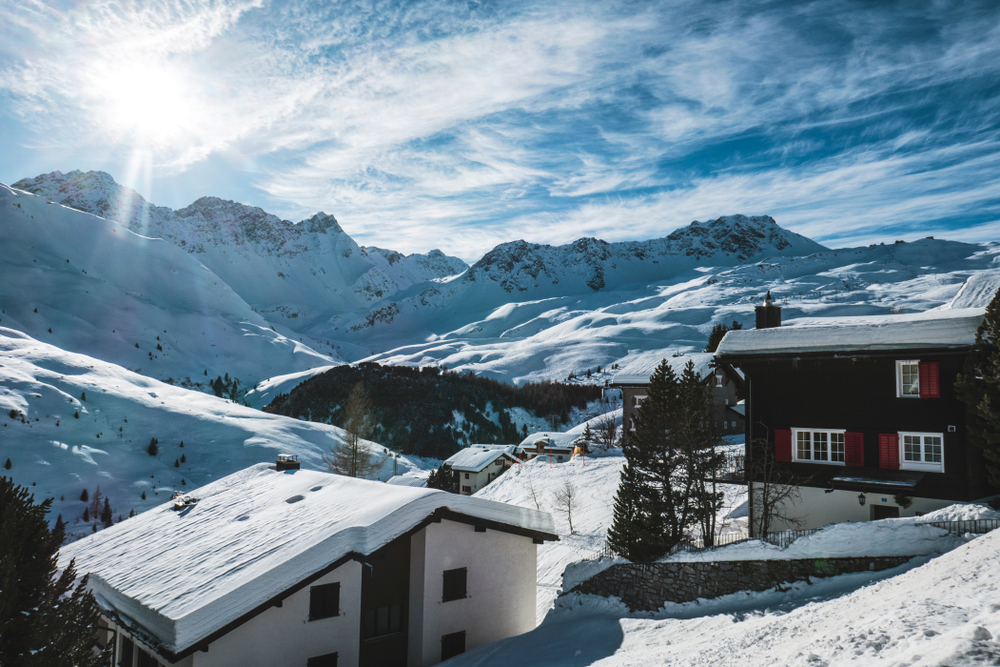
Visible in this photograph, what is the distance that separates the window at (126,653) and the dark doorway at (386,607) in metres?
6.10

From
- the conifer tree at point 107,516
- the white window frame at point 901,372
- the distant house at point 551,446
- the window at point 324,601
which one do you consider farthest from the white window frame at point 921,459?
the conifer tree at point 107,516

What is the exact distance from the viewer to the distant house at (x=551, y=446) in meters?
56.8

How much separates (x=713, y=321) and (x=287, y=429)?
136 metres

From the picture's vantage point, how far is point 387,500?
15.4m

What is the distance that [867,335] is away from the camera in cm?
2047

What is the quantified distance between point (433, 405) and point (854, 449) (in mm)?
84126

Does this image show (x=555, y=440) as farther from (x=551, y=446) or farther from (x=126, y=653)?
(x=126, y=653)

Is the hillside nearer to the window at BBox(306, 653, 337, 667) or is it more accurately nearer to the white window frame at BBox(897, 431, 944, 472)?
the white window frame at BBox(897, 431, 944, 472)

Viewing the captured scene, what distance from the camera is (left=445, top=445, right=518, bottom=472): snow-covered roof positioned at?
5965 cm

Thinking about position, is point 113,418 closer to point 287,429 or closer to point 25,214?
point 287,429

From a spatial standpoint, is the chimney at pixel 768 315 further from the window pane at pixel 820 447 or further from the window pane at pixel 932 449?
the window pane at pixel 932 449

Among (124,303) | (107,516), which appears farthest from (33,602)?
(124,303)

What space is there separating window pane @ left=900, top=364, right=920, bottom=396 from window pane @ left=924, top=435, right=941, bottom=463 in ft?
5.22

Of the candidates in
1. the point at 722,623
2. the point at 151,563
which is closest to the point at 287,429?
the point at 151,563
